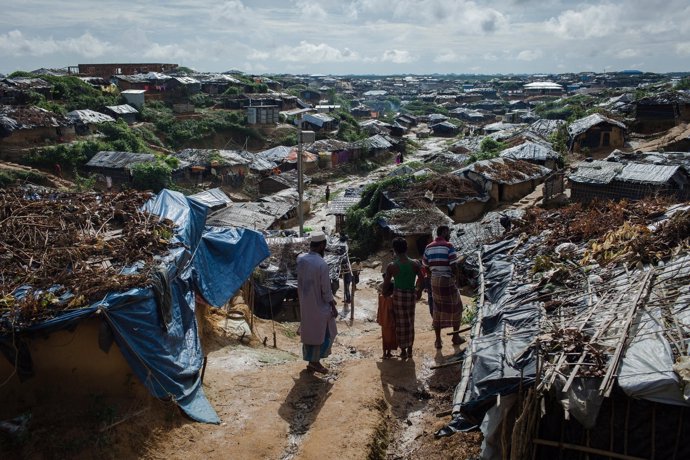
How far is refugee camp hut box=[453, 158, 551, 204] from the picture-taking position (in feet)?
84.2

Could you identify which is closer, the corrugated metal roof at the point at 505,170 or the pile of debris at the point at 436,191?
the pile of debris at the point at 436,191

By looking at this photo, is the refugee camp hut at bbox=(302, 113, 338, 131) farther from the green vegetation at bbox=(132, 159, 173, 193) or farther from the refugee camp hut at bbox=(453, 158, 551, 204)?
the refugee camp hut at bbox=(453, 158, 551, 204)

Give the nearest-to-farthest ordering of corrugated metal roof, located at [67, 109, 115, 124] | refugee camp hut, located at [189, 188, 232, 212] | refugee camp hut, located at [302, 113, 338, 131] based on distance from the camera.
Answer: refugee camp hut, located at [189, 188, 232, 212] < corrugated metal roof, located at [67, 109, 115, 124] < refugee camp hut, located at [302, 113, 338, 131]

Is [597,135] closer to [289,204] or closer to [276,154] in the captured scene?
[289,204]

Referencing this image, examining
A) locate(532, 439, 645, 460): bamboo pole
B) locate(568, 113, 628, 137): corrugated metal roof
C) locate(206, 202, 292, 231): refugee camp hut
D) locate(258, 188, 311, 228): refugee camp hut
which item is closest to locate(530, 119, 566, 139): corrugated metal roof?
locate(568, 113, 628, 137): corrugated metal roof

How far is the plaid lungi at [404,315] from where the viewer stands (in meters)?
7.61

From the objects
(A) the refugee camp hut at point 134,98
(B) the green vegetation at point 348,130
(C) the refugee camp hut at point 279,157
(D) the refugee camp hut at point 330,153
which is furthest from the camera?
(B) the green vegetation at point 348,130

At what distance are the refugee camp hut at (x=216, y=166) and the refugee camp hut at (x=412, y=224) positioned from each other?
17341 millimetres

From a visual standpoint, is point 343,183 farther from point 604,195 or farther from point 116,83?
point 116,83

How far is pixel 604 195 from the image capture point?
22.4 metres

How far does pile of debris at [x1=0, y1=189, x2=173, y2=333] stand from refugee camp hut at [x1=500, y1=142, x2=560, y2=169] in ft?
81.9

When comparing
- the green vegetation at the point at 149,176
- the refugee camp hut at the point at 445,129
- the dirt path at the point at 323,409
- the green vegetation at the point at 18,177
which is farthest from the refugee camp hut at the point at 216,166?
the refugee camp hut at the point at 445,129

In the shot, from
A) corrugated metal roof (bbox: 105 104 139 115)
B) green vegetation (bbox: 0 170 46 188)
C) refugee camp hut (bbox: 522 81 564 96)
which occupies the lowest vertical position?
green vegetation (bbox: 0 170 46 188)

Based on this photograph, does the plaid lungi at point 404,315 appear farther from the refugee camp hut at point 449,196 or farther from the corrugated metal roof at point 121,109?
the corrugated metal roof at point 121,109
